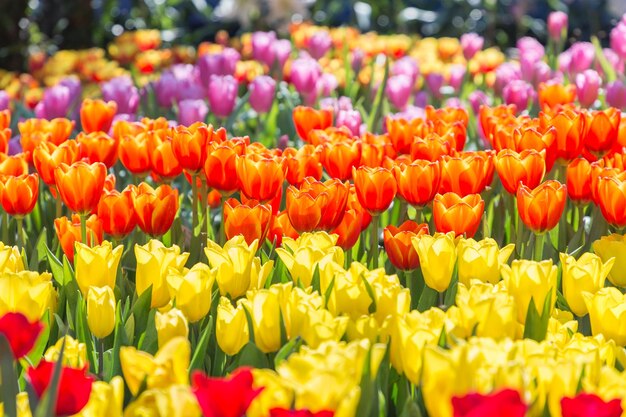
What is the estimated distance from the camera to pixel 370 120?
345cm

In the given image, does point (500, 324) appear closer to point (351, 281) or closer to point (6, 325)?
point (351, 281)

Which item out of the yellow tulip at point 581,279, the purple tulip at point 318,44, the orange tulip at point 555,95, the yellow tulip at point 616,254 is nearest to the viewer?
the yellow tulip at point 581,279

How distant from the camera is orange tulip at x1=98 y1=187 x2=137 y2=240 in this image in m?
2.03

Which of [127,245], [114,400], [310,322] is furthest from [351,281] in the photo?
[127,245]

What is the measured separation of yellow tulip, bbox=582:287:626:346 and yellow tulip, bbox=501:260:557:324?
6cm

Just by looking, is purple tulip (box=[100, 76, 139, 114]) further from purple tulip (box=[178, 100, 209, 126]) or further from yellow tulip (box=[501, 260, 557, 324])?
yellow tulip (box=[501, 260, 557, 324])

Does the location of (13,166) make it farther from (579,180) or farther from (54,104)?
(579,180)

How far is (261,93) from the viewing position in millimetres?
3633

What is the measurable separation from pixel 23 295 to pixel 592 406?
2.88 feet

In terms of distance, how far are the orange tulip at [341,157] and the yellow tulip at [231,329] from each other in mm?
816

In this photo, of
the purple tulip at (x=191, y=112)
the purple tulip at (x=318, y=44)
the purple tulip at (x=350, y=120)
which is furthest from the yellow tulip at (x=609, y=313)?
the purple tulip at (x=318, y=44)

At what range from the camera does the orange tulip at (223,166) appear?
2117 mm

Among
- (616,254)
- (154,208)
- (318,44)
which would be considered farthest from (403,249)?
(318,44)

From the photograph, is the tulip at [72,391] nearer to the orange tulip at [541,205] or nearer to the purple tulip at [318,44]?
the orange tulip at [541,205]
